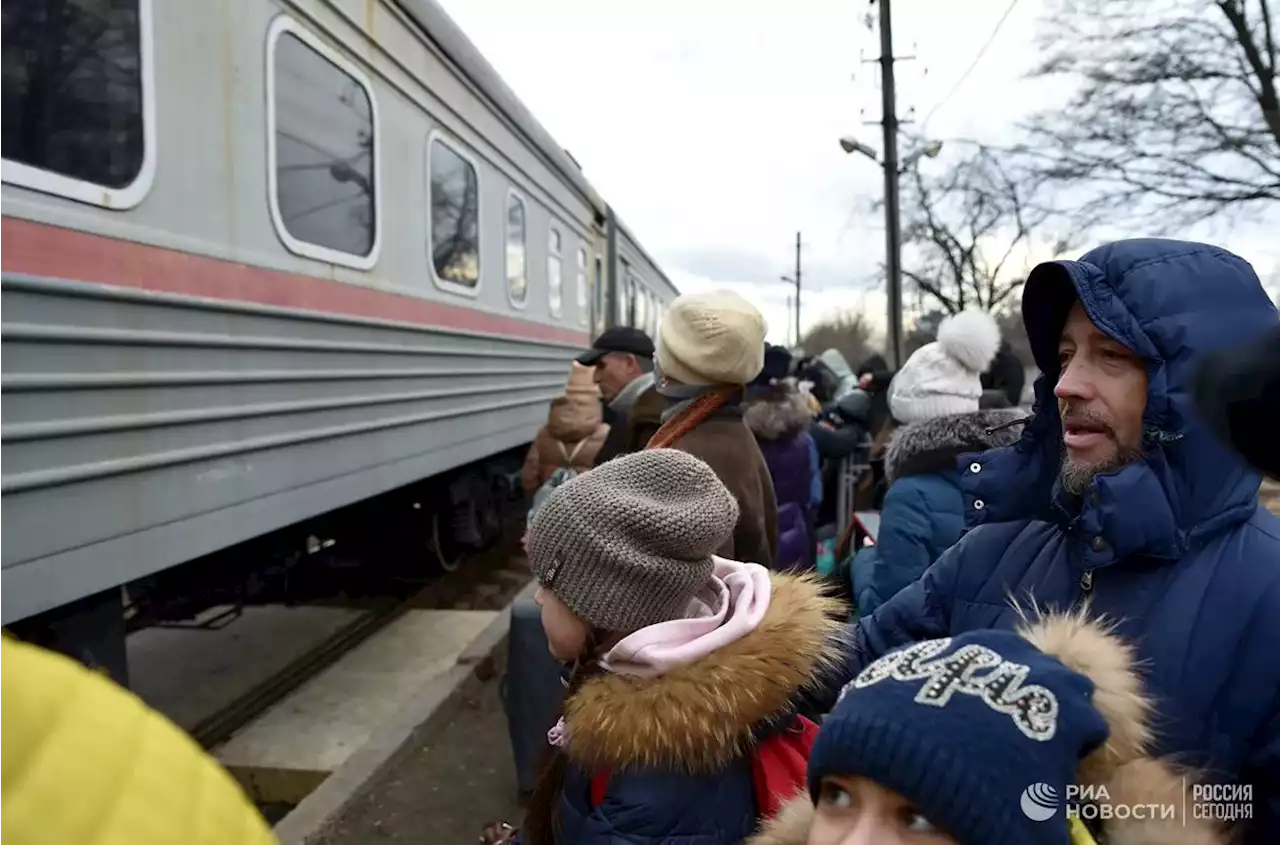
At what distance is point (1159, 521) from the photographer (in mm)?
1319

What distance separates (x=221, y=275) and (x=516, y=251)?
398 cm

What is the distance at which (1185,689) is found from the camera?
1260mm

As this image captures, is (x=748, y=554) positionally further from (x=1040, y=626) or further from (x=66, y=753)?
(x=66, y=753)

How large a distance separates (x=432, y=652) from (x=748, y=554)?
3.17 m

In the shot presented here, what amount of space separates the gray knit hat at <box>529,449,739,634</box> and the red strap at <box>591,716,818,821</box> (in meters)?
0.26

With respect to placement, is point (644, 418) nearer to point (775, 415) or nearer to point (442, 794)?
point (775, 415)

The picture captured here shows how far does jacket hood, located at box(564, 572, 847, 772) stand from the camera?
152cm

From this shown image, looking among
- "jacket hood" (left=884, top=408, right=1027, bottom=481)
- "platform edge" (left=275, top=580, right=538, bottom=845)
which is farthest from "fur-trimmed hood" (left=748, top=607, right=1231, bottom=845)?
"platform edge" (left=275, top=580, right=538, bottom=845)

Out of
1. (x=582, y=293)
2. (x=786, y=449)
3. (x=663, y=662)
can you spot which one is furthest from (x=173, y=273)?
(x=582, y=293)

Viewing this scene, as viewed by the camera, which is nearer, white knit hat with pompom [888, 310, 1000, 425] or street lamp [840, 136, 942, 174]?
white knit hat with pompom [888, 310, 1000, 425]

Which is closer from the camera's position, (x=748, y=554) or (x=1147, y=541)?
(x=1147, y=541)

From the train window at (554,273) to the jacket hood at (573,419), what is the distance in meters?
3.85

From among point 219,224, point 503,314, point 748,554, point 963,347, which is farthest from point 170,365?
point 503,314

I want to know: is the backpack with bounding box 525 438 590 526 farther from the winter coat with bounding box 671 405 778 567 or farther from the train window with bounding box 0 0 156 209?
the train window with bounding box 0 0 156 209
